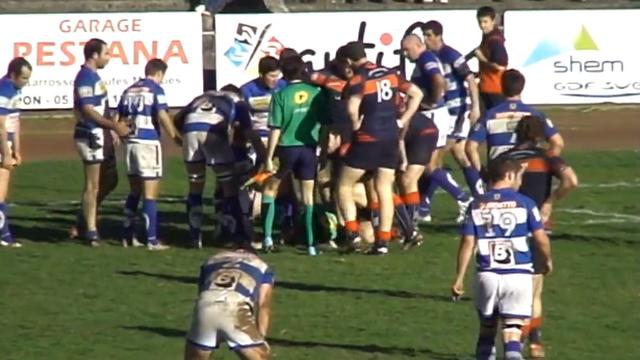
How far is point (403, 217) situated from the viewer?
1920 centimetres

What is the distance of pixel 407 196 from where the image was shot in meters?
19.5

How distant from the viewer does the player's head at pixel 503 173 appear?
1286 centimetres

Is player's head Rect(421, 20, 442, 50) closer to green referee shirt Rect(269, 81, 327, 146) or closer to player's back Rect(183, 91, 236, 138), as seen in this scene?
green referee shirt Rect(269, 81, 327, 146)

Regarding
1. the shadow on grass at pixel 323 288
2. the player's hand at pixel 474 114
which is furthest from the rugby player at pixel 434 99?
the shadow on grass at pixel 323 288

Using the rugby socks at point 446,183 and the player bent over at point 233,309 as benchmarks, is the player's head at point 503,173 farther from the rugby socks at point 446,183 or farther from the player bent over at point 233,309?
the rugby socks at point 446,183

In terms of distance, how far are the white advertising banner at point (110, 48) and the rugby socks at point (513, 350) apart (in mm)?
20764

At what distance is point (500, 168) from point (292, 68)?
238 inches

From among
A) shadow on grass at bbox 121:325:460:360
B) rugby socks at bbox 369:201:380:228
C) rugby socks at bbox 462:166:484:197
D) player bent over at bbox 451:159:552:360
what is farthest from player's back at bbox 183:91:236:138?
player bent over at bbox 451:159:552:360

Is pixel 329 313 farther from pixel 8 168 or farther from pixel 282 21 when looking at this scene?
pixel 282 21

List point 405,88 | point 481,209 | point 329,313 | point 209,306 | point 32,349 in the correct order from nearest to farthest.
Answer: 1. point 209,306
2. point 481,209
3. point 32,349
4. point 329,313
5. point 405,88

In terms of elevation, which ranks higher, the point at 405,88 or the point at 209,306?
the point at 405,88

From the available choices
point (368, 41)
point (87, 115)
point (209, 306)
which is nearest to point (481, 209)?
point (209, 306)

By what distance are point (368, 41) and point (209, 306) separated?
878 inches

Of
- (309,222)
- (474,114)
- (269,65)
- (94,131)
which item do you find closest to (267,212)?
(309,222)
